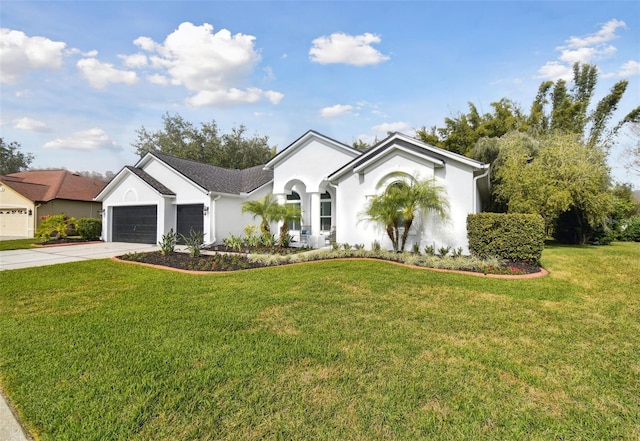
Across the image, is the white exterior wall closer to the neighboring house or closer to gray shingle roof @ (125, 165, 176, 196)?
gray shingle roof @ (125, 165, 176, 196)

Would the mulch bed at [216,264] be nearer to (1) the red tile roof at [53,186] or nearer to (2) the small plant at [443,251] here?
(2) the small plant at [443,251]

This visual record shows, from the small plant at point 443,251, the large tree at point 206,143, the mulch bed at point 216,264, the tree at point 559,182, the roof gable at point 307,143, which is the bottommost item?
the mulch bed at point 216,264

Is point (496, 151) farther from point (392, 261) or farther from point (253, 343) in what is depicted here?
point (253, 343)

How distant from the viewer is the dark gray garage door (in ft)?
62.5

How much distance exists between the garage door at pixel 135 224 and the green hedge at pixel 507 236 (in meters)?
18.7

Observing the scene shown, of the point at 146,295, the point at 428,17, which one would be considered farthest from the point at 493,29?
the point at 146,295

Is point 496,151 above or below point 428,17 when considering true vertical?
below

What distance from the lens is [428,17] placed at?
11.9 metres

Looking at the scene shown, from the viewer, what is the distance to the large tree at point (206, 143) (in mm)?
42375

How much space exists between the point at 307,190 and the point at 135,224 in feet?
41.6

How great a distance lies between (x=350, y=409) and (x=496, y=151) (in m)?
23.1

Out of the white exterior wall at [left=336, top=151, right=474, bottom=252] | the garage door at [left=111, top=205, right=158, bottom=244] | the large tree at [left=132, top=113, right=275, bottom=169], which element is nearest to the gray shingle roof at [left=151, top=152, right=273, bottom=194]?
the garage door at [left=111, top=205, right=158, bottom=244]

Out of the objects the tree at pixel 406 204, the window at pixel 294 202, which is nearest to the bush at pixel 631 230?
the tree at pixel 406 204

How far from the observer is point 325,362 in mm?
4246
